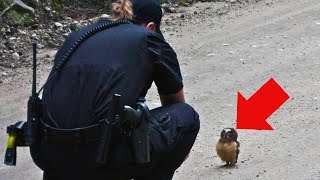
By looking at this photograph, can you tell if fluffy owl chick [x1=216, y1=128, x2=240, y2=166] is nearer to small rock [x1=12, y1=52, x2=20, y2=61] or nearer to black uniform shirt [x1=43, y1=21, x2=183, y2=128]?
black uniform shirt [x1=43, y1=21, x2=183, y2=128]

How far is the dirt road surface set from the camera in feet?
18.5

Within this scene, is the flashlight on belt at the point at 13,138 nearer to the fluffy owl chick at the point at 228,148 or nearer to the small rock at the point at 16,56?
the fluffy owl chick at the point at 228,148

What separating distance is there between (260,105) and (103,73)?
11.4ft

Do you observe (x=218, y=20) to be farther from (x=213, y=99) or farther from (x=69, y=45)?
(x=69, y=45)

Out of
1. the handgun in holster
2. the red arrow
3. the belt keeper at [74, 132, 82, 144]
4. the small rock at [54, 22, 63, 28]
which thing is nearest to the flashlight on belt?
the belt keeper at [74, 132, 82, 144]

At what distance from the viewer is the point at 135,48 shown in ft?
12.5

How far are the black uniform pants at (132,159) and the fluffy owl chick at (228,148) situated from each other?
136 cm

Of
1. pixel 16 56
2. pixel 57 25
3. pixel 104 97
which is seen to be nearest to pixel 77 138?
pixel 104 97

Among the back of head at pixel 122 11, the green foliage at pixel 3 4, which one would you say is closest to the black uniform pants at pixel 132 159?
the back of head at pixel 122 11

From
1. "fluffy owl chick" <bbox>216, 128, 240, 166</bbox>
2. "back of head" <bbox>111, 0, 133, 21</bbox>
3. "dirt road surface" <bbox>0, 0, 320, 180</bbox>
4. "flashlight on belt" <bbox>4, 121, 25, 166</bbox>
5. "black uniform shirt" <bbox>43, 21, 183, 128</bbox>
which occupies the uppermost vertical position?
"back of head" <bbox>111, 0, 133, 21</bbox>

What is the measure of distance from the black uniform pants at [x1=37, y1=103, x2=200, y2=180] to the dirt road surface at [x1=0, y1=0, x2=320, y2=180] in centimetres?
140

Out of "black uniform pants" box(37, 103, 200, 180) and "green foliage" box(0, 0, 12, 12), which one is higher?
"black uniform pants" box(37, 103, 200, 180)

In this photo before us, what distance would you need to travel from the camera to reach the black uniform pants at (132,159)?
3781 mm

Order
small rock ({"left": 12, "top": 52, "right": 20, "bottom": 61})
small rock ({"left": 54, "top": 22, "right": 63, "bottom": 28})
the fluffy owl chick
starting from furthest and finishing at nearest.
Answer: small rock ({"left": 54, "top": 22, "right": 63, "bottom": 28})
small rock ({"left": 12, "top": 52, "right": 20, "bottom": 61})
the fluffy owl chick
